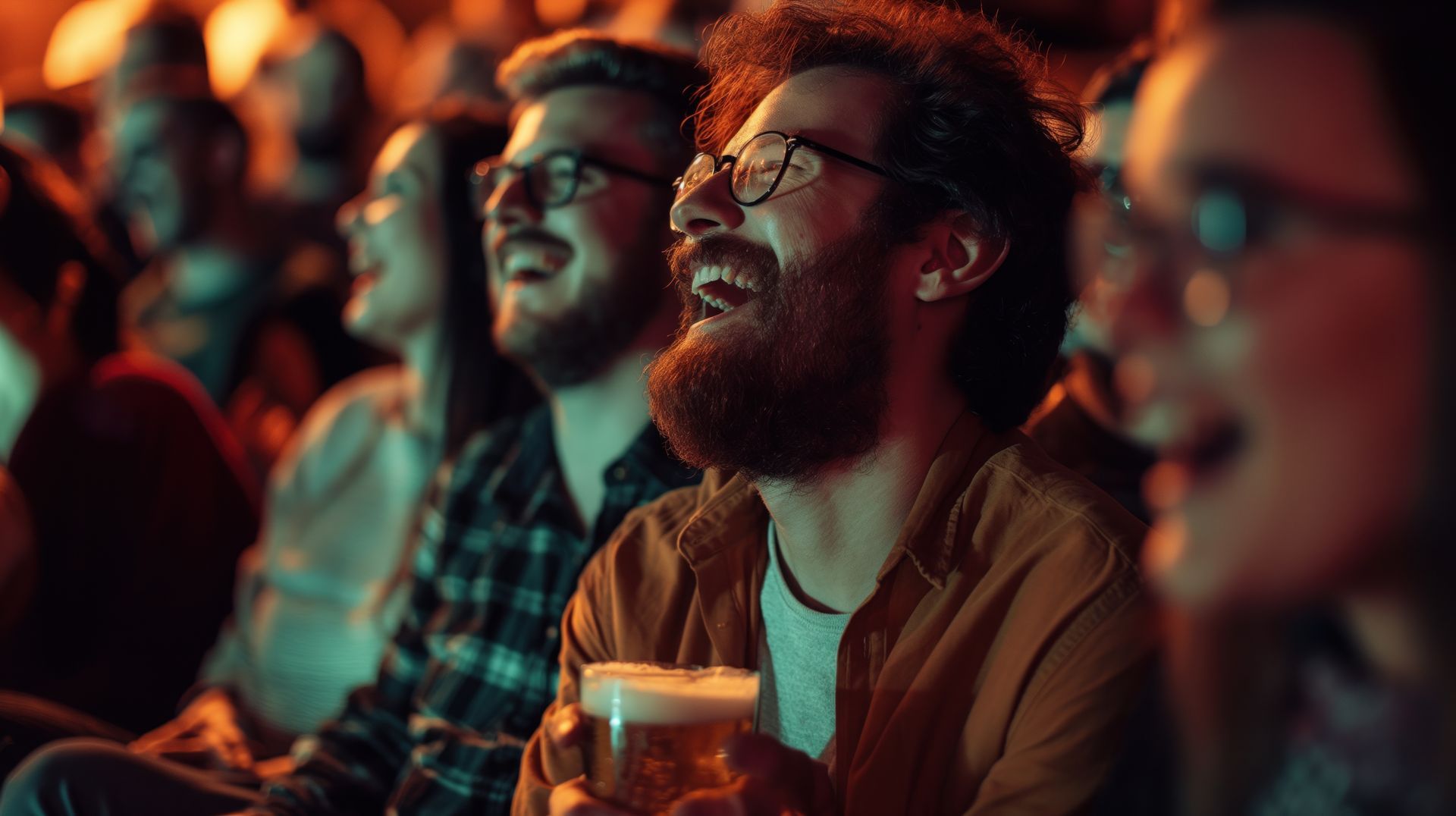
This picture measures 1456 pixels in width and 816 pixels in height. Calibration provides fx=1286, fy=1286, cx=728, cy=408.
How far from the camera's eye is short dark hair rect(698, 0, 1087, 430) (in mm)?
1662

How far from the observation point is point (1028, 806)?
4.09 feet

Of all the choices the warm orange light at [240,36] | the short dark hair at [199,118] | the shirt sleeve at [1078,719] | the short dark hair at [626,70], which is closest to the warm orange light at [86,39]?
the warm orange light at [240,36]

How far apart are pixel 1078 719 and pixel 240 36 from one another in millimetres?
5943

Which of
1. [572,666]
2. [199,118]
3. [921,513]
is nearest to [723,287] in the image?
[921,513]

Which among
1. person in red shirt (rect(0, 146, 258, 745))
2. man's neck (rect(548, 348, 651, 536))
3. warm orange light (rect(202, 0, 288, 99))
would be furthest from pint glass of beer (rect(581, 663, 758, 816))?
warm orange light (rect(202, 0, 288, 99))

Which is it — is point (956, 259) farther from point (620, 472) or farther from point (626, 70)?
point (626, 70)

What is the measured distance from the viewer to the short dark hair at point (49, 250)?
10.2ft

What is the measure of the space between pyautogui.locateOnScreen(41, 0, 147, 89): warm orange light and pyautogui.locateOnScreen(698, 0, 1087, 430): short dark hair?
478 centimetres

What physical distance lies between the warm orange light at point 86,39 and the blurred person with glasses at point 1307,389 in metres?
5.73

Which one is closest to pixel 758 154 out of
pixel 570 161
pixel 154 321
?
pixel 570 161

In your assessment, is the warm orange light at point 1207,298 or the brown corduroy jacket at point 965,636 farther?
the brown corduroy jacket at point 965,636

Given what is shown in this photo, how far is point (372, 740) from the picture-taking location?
2289 millimetres

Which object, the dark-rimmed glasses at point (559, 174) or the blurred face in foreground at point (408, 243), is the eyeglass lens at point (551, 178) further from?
the blurred face in foreground at point (408, 243)

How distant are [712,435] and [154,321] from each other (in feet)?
11.3
